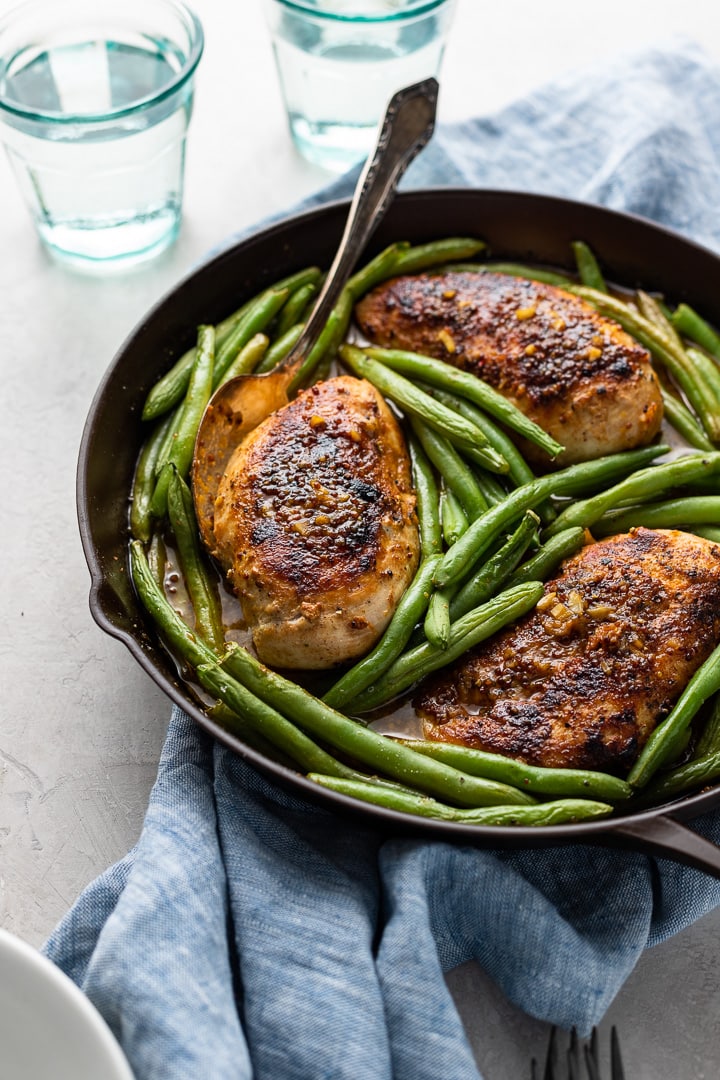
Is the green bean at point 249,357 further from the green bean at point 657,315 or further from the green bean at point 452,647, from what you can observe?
the green bean at point 657,315

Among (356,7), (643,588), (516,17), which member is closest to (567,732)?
(643,588)

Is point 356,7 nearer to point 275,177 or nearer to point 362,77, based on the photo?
point 362,77

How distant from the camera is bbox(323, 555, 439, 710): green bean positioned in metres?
3.07

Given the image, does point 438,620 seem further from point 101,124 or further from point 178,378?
point 101,124

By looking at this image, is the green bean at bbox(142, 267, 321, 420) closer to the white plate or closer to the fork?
the white plate

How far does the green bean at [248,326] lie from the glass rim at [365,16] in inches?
43.2

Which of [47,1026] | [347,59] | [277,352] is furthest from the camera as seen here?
[347,59]

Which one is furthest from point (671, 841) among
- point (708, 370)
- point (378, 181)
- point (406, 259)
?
point (378, 181)

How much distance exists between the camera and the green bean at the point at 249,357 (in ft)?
12.1

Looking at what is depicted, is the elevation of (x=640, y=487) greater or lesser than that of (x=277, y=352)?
lesser

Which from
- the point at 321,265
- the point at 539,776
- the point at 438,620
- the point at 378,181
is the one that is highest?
the point at 378,181

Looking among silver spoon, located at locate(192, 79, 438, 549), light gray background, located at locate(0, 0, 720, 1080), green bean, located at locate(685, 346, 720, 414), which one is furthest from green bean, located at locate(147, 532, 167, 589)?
green bean, located at locate(685, 346, 720, 414)

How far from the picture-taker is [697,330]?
3916 mm

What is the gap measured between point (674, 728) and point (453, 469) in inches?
39.2
